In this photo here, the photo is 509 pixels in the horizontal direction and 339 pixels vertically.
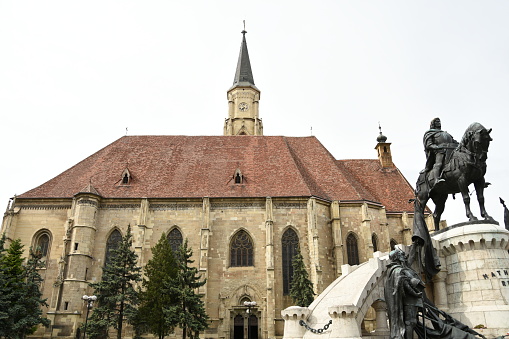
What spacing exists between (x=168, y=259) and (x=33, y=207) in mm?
11178

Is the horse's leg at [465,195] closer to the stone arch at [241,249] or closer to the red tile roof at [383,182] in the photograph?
the stone arch at [241,249]

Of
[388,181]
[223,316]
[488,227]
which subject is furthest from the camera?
[388,181]

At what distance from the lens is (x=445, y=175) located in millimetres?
11438

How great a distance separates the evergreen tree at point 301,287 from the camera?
67.0 feet

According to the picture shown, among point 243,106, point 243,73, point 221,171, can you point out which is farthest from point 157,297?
point 243,73

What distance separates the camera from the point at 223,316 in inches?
893

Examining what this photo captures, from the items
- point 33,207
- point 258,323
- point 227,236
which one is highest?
point 33,207

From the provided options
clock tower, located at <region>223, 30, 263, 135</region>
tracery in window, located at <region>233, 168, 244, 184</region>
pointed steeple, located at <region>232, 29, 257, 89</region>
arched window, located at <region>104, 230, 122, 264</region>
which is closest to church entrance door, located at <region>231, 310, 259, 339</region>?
tracery in window, located at <region>233, 168, 244, 184</region>

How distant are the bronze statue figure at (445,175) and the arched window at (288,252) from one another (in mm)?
12781

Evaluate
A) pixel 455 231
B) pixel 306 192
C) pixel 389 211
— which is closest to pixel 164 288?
pixel 306 192

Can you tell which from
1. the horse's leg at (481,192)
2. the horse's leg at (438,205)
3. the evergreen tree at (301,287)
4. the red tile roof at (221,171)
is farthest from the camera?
the red tile roof at (221,171)

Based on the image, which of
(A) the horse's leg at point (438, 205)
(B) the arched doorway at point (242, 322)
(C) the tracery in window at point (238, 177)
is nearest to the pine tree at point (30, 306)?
(B) the arched doorway at point (242, 322)

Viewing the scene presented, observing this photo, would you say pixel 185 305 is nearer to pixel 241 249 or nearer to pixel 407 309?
pixel 241 249

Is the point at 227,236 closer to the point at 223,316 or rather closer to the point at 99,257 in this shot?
the point at 223,316
